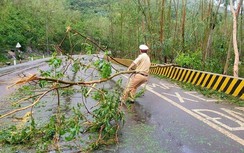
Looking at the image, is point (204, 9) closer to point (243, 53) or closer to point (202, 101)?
point (243, 53)

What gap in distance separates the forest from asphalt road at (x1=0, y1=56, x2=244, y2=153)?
212 centimetres

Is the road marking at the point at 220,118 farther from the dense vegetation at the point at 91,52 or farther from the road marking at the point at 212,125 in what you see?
the dense vegetation at the point at 91,52

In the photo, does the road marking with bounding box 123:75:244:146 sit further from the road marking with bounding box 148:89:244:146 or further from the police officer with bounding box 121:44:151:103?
the police officer with bounding box 121:44:151:103

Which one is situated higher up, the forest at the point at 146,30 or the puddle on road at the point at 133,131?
the forest at the point at 146,30

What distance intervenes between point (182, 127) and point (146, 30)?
2466cm

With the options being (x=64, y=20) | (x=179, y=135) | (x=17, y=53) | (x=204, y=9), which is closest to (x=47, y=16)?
(x=64, y=20)

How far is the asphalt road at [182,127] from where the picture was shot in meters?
5.29

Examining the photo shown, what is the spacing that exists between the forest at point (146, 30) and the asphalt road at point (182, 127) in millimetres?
Result: 2119

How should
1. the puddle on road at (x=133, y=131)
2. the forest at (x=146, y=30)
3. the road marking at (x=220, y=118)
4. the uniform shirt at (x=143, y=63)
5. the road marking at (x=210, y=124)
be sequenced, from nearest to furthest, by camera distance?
1. the puddle on road at (x=133, y=131)
2. the road marking at (x=210, y=124)
3. the road marking at (x=220, y=118)
4. the uniform shirt at (x=143, y=63)
5. the forest at (x=146, y=30)

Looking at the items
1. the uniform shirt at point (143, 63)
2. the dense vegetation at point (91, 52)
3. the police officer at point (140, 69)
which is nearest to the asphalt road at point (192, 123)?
the police officer at point (140, 69)

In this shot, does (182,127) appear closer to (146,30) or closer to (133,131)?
(133,131)

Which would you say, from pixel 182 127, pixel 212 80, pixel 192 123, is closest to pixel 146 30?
pixel 212 80

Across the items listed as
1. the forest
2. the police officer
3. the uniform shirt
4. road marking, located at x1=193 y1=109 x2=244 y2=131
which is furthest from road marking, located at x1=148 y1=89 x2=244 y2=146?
the forest

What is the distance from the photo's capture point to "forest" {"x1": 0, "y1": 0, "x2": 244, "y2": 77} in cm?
1986
